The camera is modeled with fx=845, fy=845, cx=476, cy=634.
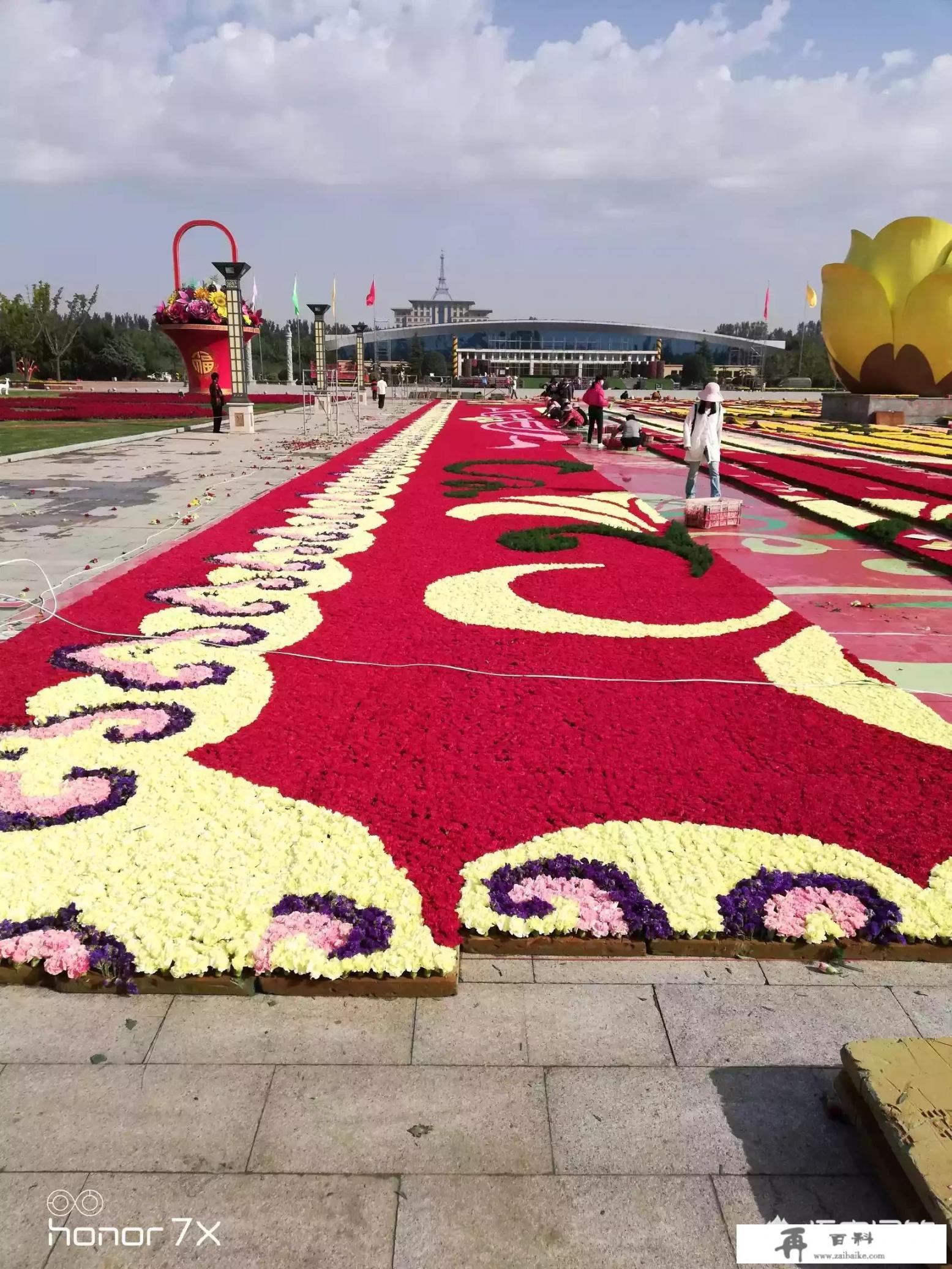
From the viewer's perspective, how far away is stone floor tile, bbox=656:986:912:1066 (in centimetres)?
204

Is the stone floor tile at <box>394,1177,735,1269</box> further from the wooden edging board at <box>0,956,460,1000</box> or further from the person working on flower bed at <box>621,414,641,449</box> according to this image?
the person working on flower bed at <box>621,414,641,449</box>

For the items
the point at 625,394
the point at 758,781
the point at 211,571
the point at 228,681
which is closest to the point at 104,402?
the point at 625,394

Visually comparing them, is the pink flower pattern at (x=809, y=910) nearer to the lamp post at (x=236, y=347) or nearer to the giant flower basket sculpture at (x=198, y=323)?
the lamp post at (x=236, y=347)

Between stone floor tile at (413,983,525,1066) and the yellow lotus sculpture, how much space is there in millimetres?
25698

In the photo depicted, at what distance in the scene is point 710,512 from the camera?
865 centimetres

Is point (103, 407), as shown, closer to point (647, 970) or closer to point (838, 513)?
point (838, 513)

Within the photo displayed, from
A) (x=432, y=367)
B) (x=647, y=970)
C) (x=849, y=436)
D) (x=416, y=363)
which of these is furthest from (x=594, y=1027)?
(x=432, y=367)

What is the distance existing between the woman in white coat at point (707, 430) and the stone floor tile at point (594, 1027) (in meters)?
7.70

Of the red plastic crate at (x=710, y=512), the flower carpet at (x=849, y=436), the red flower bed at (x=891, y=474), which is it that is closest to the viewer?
the red plastic crate at (x=710, y=512)

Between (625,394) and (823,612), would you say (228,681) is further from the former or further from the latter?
(625,394)

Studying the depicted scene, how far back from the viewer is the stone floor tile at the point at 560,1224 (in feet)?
5.08

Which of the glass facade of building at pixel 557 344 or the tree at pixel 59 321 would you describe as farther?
Result: the glass facade of building at pixel 557 344

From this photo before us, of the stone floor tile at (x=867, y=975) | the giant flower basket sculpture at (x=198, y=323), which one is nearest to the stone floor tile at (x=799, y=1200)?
the stone floor tile at (x=867, y=975)

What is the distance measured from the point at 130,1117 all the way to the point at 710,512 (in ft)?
25.7
